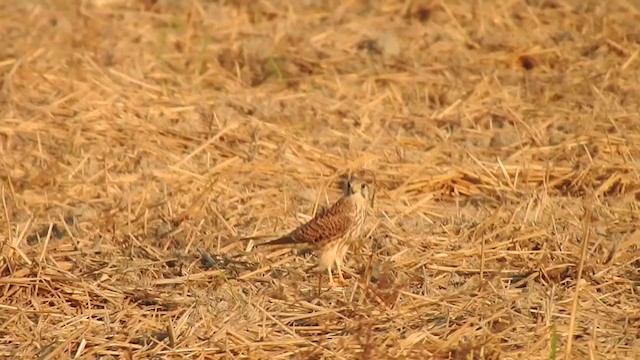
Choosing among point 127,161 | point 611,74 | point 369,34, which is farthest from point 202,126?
point 611,74

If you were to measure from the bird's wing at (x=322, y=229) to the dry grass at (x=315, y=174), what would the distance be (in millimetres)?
173

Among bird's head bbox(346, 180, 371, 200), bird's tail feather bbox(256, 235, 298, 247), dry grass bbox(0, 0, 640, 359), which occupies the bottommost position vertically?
dry grass bbox(0, 0, 640, 359)

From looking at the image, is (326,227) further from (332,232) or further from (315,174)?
(315,174)

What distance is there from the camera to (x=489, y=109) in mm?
9031

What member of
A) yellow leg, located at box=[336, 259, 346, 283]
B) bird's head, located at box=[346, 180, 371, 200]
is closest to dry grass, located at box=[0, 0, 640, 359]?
yellow leg, located at box=[336, 259, 346, 283]

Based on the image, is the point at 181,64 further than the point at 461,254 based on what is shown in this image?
Yes

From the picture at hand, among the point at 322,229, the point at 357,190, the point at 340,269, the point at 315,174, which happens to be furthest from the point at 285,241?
the point at 315,174

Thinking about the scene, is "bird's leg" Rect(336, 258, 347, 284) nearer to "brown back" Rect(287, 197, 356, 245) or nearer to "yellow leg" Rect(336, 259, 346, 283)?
"yellow leg" Rect(336, 259, 346, 283)

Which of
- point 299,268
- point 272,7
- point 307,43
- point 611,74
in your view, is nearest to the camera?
point 299,268

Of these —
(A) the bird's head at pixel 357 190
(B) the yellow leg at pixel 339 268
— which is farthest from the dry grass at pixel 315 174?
(A) the bird's head at pixel 357 190

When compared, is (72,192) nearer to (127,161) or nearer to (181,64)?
(127,161)

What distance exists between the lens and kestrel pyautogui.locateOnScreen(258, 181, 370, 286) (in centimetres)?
662

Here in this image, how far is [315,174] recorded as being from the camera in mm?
8117

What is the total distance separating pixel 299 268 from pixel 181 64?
11.2 feet
